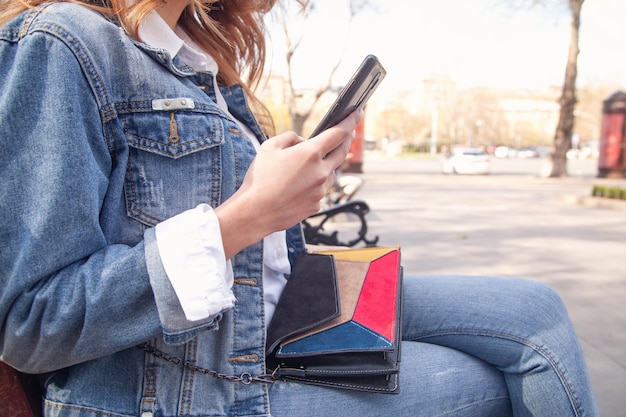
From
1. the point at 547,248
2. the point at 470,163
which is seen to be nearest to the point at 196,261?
the point at 547,248

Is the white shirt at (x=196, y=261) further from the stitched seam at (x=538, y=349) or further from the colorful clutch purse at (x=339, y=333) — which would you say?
the stitched seam at (x=538, y=349)

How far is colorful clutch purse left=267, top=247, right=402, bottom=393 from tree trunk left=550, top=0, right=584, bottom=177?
16.7m

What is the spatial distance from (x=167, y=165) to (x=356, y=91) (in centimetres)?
36

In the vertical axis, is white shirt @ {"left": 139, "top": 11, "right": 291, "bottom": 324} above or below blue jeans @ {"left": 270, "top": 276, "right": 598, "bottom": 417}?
above

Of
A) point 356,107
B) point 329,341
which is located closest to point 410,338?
point 329,341

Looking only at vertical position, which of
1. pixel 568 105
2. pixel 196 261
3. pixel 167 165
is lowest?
pixel 196 261

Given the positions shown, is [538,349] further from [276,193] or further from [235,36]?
[235,36]

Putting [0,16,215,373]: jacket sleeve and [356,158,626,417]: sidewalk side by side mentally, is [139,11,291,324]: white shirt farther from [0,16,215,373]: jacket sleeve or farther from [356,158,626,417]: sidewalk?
[356,158,626,417]: sidewalk

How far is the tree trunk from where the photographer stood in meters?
15.1

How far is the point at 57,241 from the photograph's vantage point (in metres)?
0.77

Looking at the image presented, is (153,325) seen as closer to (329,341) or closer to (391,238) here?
(329,341)

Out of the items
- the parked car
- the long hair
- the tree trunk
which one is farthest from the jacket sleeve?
the parked car

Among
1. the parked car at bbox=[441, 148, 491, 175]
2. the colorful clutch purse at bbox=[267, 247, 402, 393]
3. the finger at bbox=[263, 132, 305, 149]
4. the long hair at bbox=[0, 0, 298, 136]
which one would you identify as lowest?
the parked car at bbox=[441, 148, 491, 175]

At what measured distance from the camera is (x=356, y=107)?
965 mm
